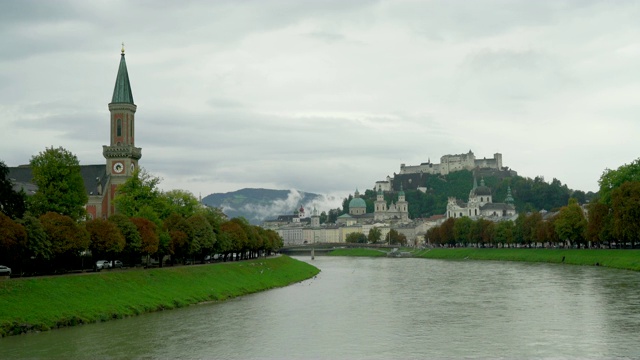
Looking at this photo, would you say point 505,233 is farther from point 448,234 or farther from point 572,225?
point 448,234

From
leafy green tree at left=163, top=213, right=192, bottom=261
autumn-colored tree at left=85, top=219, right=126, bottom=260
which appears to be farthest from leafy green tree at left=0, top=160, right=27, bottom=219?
leafy green tree at left=163, top=213, right=192, bottom=261

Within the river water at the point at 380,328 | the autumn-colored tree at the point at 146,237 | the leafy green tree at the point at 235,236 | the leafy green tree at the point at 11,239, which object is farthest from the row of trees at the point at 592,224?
the leafy green tree at the point at 11,239

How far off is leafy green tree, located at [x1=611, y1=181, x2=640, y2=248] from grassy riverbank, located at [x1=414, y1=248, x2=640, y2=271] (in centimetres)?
240

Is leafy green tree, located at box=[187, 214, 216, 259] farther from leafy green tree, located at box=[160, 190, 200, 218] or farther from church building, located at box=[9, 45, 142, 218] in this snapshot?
church building, located at box=[9, 45, 142, 218]

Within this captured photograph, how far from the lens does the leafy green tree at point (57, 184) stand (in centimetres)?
6631

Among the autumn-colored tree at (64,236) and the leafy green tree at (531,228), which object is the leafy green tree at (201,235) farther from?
the leafy green tree at (531,228)

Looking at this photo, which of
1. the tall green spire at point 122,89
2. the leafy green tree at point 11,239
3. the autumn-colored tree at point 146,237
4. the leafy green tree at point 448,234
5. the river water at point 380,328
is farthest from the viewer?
the leafy green tree at point 448,234

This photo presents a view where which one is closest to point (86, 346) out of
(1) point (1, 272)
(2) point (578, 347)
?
(1) point (1, 272)

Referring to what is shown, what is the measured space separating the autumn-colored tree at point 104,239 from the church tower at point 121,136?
129ft

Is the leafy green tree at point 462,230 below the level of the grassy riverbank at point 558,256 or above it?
above

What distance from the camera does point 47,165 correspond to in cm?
6750

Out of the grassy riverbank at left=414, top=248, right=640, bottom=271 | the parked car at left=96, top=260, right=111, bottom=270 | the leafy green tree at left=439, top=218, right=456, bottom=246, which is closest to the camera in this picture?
the parked car at left=96, top=260, right=111, bottom=270

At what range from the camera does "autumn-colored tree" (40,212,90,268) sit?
5375cm

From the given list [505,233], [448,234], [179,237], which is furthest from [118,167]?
[448,234]
